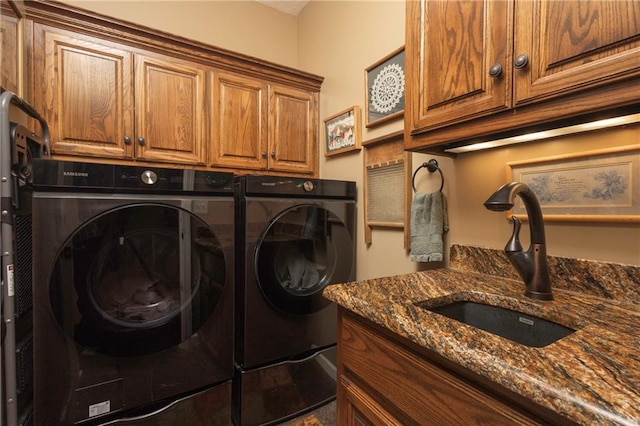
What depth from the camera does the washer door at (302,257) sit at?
1.48m

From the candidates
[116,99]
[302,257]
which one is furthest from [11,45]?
[302,257]

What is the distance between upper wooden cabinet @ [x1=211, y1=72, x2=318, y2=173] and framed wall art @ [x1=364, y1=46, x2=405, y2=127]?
0.53m

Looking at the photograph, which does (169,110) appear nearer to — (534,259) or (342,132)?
(342,132)

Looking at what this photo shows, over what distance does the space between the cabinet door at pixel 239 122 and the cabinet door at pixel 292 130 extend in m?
0.07

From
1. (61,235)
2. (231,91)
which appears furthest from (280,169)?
(61,235)

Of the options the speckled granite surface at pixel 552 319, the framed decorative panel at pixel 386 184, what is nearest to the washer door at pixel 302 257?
the framed decorative panel at pixel 386 184

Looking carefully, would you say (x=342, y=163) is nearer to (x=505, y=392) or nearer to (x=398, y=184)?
(x=398, y=184)

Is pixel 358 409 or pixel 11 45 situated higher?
pixel 11 45

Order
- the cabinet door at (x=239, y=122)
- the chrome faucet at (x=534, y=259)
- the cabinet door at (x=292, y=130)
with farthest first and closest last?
the cabinet door at (x=292, y=130) < the cabinet door at (x=239, y=122) < the chrome faucet at (x=534, y=259)

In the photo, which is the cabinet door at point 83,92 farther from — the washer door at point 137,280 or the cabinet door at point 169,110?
the washer door at point 137,280

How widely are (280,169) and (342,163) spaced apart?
43cm

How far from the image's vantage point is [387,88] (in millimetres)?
1587

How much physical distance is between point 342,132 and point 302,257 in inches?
35.1

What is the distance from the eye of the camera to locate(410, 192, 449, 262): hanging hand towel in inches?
49.2
